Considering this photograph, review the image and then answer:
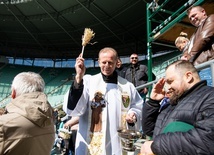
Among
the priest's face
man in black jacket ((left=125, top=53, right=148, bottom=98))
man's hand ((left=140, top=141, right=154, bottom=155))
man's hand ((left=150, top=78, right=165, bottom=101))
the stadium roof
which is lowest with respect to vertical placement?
man's hand ((left=140, top=141, right=154, bottom=155))

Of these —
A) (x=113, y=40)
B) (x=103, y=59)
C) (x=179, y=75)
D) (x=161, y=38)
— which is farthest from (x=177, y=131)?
(x=113, y=40)

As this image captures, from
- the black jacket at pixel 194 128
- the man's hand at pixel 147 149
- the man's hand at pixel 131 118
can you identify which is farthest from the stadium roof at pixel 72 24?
the man's hand at pixel 147 149

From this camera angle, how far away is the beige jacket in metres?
1.56

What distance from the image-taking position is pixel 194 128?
1217 mm

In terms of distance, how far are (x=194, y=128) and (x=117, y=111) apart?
1.25m

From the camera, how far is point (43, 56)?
960 inches

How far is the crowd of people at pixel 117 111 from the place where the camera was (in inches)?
50.0

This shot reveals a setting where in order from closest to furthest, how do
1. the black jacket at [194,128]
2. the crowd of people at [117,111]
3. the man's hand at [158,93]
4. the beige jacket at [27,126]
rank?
the black jacket at [194,128], the crowd of people at [117,111], the beige jacket at [27,126], the man's hand at [158,93]

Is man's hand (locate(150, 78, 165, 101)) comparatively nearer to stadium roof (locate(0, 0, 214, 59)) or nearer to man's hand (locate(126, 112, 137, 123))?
man's hand (locate(126, 112, 137, 123))

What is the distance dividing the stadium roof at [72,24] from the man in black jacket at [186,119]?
549 inches

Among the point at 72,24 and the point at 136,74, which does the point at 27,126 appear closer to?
the point at 136,74

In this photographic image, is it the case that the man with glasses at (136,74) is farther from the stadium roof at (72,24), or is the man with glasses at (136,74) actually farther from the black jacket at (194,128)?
the stadium roof at (72,24)

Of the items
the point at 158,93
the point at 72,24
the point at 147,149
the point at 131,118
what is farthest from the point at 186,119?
the point at 72,24

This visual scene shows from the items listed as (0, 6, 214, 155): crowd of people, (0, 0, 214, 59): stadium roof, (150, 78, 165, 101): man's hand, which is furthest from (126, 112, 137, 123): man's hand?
(0, 0, 214, 59): stadium roof
